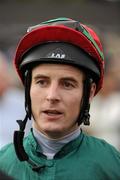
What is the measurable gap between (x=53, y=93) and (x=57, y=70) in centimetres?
13

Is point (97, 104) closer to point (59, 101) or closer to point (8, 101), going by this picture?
point (8, 101)

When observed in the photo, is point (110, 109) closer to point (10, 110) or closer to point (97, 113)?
point (97, 113)

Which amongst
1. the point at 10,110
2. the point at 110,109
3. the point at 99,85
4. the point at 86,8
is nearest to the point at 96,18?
the point at 86,8

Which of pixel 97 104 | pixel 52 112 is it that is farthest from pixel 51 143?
→ pixel 97 104

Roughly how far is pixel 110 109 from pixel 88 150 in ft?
15.1

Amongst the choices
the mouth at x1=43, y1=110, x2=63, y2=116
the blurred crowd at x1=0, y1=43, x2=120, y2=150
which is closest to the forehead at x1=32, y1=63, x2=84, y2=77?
the mouth at x1=43, y1=110, x2=63, y2=116

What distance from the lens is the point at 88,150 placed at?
3.28m

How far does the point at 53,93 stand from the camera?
2.99 meters

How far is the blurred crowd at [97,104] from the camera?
23.1 feet

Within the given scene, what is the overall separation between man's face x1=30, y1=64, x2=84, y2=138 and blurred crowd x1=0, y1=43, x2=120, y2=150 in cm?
375

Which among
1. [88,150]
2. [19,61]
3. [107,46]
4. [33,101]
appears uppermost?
[107,46]

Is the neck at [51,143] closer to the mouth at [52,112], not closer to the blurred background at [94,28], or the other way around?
the mouth at [52,112]

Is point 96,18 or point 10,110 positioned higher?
point 96,18

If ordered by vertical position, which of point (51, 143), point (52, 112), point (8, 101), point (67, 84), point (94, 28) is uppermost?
point (94, 28)
